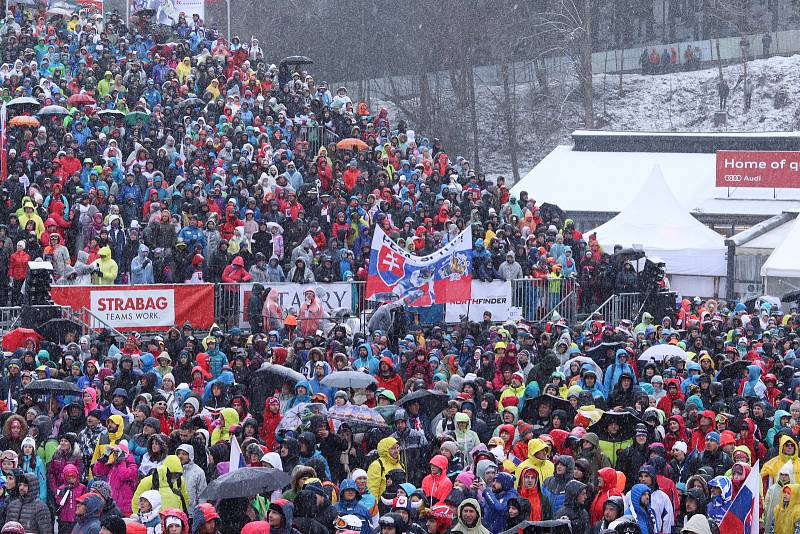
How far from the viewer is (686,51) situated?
198 feet

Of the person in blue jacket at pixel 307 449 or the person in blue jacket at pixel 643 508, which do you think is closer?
the person in blue jacket at pixel 643 508

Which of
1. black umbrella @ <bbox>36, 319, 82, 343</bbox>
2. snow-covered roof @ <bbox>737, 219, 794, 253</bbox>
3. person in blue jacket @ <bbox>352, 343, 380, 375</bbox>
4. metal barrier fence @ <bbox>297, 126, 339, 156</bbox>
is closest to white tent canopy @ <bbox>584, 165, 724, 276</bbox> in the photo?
snow-covered roof @ <bbox>737, 219, 794, 253</bbox>

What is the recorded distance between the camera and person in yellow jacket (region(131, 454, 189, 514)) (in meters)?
11.6

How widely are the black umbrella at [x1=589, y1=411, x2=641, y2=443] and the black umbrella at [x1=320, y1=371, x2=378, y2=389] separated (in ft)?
9.02

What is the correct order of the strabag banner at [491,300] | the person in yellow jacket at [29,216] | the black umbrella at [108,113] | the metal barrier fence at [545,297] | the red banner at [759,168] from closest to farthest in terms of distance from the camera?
1. the person in yellow jacket at [29,216]
2. the strabag banner at [491,300]
3. the metal barrier fence at [545,297]
4. the black umbrella at [108,113]
5. the red banner at [759,168]

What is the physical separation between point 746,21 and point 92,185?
45.1 metres

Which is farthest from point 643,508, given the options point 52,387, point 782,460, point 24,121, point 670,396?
point 24,121

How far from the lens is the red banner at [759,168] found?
40688mm

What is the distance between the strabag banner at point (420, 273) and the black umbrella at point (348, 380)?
16.0 ft

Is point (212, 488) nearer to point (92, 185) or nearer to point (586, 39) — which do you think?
point (92, 185)

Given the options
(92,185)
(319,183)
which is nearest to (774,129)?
(319,183)

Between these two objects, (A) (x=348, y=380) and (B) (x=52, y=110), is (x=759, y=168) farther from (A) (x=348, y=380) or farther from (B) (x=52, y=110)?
(A) (x=348, y=380)

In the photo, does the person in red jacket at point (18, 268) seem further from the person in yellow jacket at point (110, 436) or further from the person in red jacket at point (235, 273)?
the person in yellow jacket at point (110, 436)

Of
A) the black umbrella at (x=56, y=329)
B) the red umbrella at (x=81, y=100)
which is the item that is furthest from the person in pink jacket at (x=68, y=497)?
the red umbrella at (x=81, y=100)
